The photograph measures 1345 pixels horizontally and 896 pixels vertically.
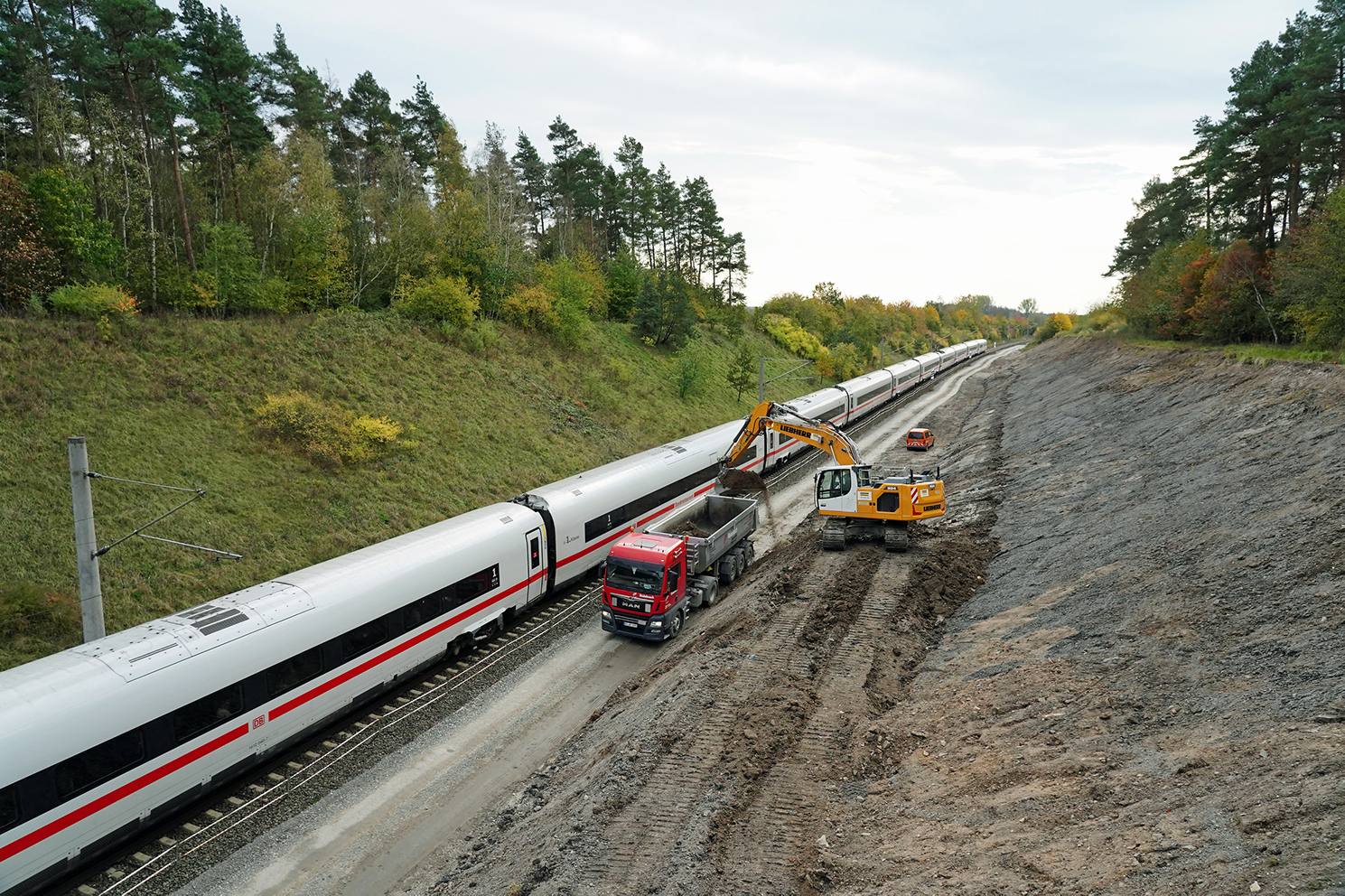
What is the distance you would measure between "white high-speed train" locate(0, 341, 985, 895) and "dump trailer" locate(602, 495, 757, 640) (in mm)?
2501

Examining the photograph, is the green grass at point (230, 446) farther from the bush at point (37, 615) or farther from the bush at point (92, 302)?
the bush at point (92, 302)

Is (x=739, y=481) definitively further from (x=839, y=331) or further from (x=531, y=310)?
(x=839, y=331)

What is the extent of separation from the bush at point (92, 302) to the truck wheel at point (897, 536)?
28.9 metres

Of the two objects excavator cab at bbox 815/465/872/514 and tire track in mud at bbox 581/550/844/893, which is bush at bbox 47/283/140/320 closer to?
tire track in mud at bbox 581/550/844/893

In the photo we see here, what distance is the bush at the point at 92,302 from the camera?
23719 mm

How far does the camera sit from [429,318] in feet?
119

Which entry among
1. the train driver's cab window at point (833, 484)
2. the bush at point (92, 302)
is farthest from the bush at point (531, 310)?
the train driver's cab window at point (833, 484)

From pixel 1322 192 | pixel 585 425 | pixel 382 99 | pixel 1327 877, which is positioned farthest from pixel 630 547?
pixel 1322 192

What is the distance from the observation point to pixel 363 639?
1342 cm

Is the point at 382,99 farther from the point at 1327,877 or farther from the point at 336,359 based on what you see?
the point at 1327,877

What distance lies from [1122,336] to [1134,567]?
149 feet

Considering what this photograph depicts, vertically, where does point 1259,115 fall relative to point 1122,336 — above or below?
A: above

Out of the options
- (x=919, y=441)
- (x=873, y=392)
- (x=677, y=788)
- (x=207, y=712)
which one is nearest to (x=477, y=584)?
(x=207, y=712)

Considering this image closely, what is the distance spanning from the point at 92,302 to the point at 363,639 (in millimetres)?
20690
